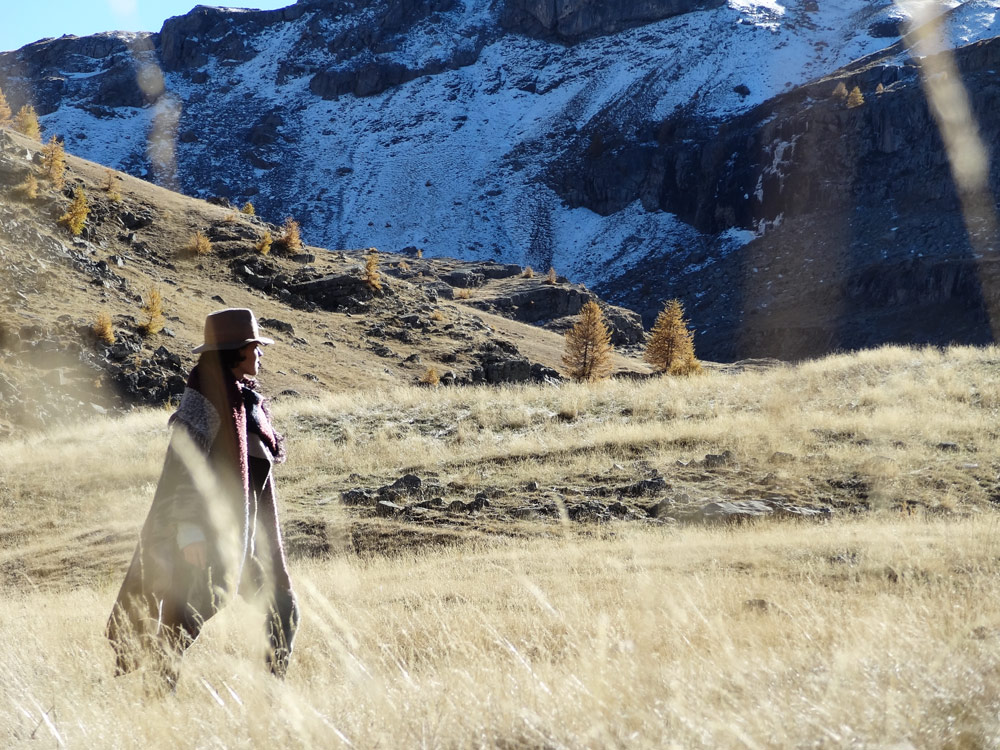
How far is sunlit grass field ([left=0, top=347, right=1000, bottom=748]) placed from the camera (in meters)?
2.80

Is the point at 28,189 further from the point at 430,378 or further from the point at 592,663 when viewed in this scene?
the point at 592,663

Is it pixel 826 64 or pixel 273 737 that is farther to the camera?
pixel 826 64

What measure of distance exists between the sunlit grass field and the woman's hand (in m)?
0.55

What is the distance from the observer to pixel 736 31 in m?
122

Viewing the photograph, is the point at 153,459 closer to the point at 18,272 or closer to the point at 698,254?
the point at 18,272

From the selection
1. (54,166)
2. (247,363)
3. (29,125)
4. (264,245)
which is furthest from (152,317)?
(247,363)

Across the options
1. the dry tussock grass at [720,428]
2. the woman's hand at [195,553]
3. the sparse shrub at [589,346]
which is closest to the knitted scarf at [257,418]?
the woman's hand at [195,553]

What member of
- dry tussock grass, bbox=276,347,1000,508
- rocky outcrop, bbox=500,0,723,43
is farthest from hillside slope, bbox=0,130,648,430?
rocky outcrop, bbox=500,0,723,43

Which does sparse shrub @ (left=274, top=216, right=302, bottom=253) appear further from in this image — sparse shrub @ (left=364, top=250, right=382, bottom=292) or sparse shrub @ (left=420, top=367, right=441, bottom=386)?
sparse shrub @ (left=420, top=367, right=441, bottom=386)

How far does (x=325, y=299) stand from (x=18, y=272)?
1753cm

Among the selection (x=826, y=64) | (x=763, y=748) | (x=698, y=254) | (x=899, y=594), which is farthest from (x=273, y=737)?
(x=826, y=64)

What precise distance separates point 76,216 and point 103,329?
1090 centimetres

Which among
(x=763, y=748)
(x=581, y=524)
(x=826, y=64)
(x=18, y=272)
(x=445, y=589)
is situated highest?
(x=826, y=64)

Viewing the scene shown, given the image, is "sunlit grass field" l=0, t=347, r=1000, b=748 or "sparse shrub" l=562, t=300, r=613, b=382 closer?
"sunlit grass field" l=0, t=347, r=1000, b=748
